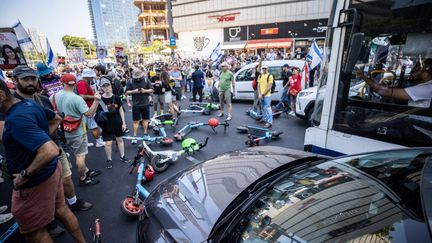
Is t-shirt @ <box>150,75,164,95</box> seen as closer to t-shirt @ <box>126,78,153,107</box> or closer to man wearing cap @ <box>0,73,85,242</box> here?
t-shirt @ <box>126,78,153,107</box>

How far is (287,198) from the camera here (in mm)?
1572

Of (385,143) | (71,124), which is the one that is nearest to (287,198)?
(385,143)

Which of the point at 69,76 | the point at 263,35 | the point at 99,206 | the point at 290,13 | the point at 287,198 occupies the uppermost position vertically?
the point at 290,13

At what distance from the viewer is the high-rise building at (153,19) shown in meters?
53.0

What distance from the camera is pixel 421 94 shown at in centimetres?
213

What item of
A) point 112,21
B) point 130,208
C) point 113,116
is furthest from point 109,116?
point 112,21

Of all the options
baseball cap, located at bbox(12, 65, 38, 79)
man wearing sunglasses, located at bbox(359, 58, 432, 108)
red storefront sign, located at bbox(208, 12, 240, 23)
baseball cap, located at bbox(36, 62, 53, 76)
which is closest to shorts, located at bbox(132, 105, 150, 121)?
baseball cap, located at bbox(36, 62, 53, 76)

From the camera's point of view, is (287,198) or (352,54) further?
(352,54)

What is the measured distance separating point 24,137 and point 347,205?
2394 mm

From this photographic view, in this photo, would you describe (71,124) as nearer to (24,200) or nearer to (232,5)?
(24,200)

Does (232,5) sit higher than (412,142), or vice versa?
(232,5)

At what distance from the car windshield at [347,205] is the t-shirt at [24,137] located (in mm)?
1767

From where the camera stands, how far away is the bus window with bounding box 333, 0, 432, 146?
212 centimetres

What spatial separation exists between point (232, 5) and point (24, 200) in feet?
130
